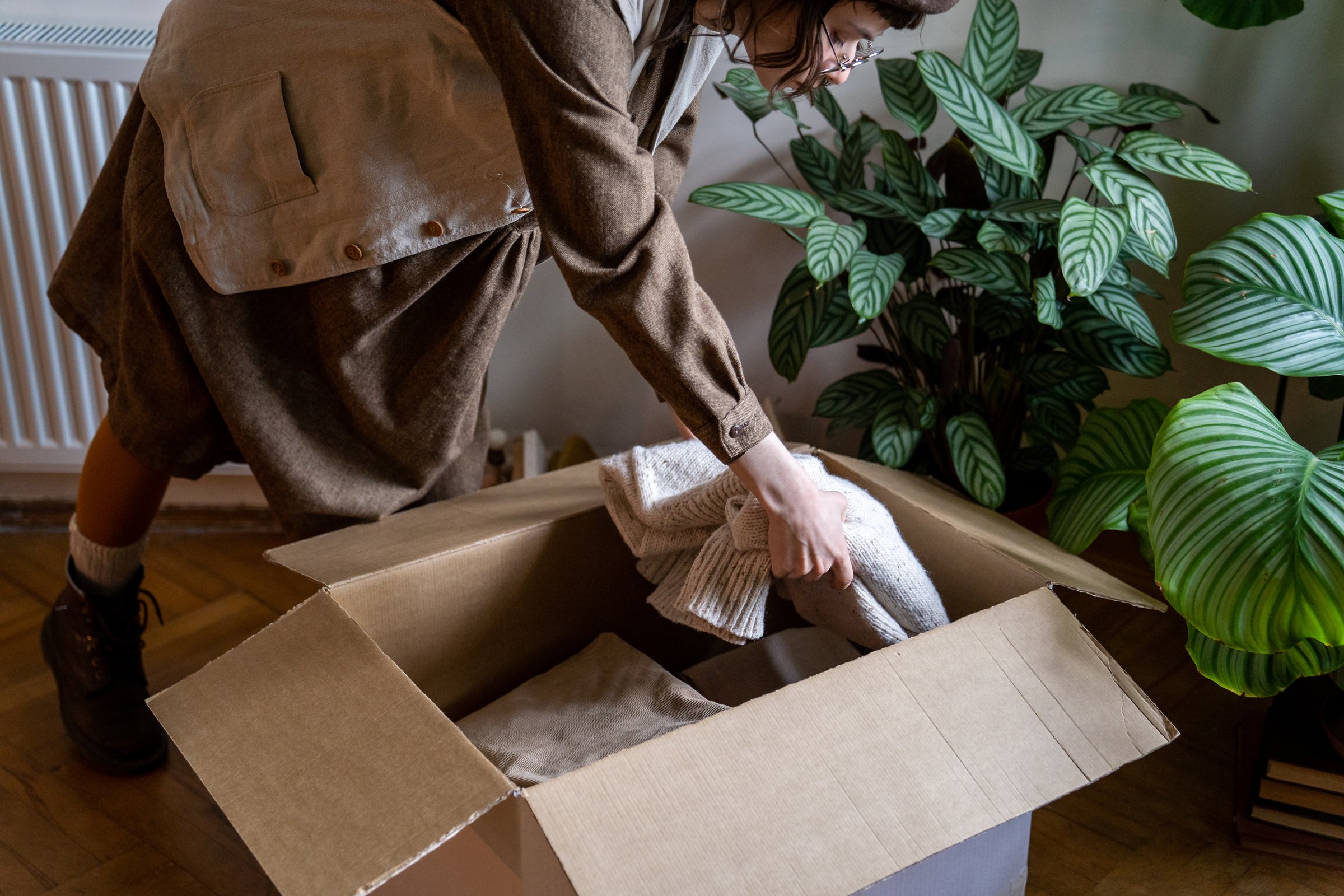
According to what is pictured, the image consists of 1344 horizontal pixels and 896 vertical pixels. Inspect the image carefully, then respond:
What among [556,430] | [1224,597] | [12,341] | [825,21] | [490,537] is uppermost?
[825,21]

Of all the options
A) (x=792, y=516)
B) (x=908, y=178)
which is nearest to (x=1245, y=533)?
(x=792, y=516)

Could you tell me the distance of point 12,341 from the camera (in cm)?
152

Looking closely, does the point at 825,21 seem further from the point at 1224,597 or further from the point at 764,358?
the point at 764,358

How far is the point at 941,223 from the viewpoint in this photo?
1206mm

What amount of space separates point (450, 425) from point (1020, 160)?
2.10 ft

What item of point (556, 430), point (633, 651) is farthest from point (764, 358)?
point (633, 651)

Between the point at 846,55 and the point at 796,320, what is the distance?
57 cm

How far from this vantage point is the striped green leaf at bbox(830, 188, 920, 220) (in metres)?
1.26

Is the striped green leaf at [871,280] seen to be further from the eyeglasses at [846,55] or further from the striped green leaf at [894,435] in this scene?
the eyeglasses at [846,55]

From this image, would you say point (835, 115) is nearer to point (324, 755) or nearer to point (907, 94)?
point (907, 94)

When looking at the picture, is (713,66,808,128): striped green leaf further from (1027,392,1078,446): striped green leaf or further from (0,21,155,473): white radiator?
(0,21,155,473): white radiator

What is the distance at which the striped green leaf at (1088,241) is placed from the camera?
1.03 metres

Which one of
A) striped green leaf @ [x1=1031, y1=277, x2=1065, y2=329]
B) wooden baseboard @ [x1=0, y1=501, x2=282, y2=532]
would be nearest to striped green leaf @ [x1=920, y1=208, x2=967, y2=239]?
striped green leaf @ [x1=1031, y1=277, x2=1065, y2=329]

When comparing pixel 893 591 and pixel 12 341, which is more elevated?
pixel 893 591
